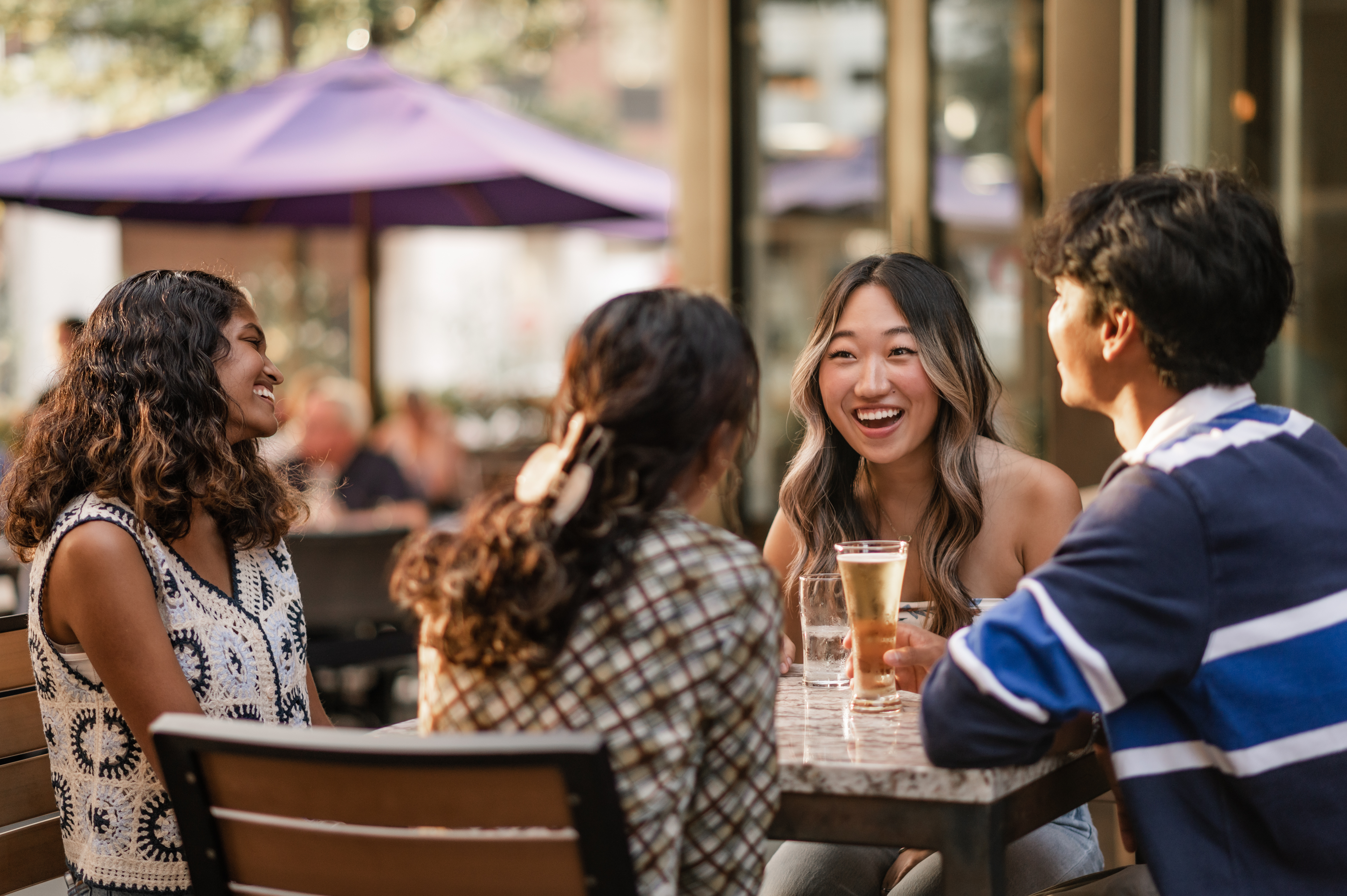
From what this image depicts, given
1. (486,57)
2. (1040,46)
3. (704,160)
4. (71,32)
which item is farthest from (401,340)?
(1040,46)

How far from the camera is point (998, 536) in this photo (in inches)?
87.6

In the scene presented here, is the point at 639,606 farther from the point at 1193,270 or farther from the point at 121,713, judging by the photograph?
the point at 121,713

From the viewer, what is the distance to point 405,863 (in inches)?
49.9

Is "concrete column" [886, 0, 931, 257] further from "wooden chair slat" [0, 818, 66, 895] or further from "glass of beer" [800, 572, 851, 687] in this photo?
"wooden chair slat" [0, 818, 66, 895]

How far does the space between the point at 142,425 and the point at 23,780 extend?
60 cm

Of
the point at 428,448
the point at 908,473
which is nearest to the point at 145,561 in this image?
the point at 908,473

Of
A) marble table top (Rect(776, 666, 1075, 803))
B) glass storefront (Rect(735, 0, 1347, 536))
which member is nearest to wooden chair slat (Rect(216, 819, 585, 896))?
marble table top (Rect(776, 666, 1075, 803))

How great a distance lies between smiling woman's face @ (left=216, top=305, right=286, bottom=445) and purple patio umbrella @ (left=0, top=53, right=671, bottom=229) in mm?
2483

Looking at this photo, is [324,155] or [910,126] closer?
[324,155]

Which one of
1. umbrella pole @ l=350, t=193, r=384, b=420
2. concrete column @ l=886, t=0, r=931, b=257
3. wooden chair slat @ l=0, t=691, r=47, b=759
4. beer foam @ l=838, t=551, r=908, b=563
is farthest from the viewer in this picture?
umbrella pole @ l=350, t=193, r=384, b=420

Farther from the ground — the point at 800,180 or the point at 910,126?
the point at 910,126

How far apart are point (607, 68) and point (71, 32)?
19.8 metres

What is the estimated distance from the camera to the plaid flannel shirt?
1295mm

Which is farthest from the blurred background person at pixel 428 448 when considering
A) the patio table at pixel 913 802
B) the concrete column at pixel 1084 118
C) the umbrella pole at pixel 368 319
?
the patio table at pixel 913 802
